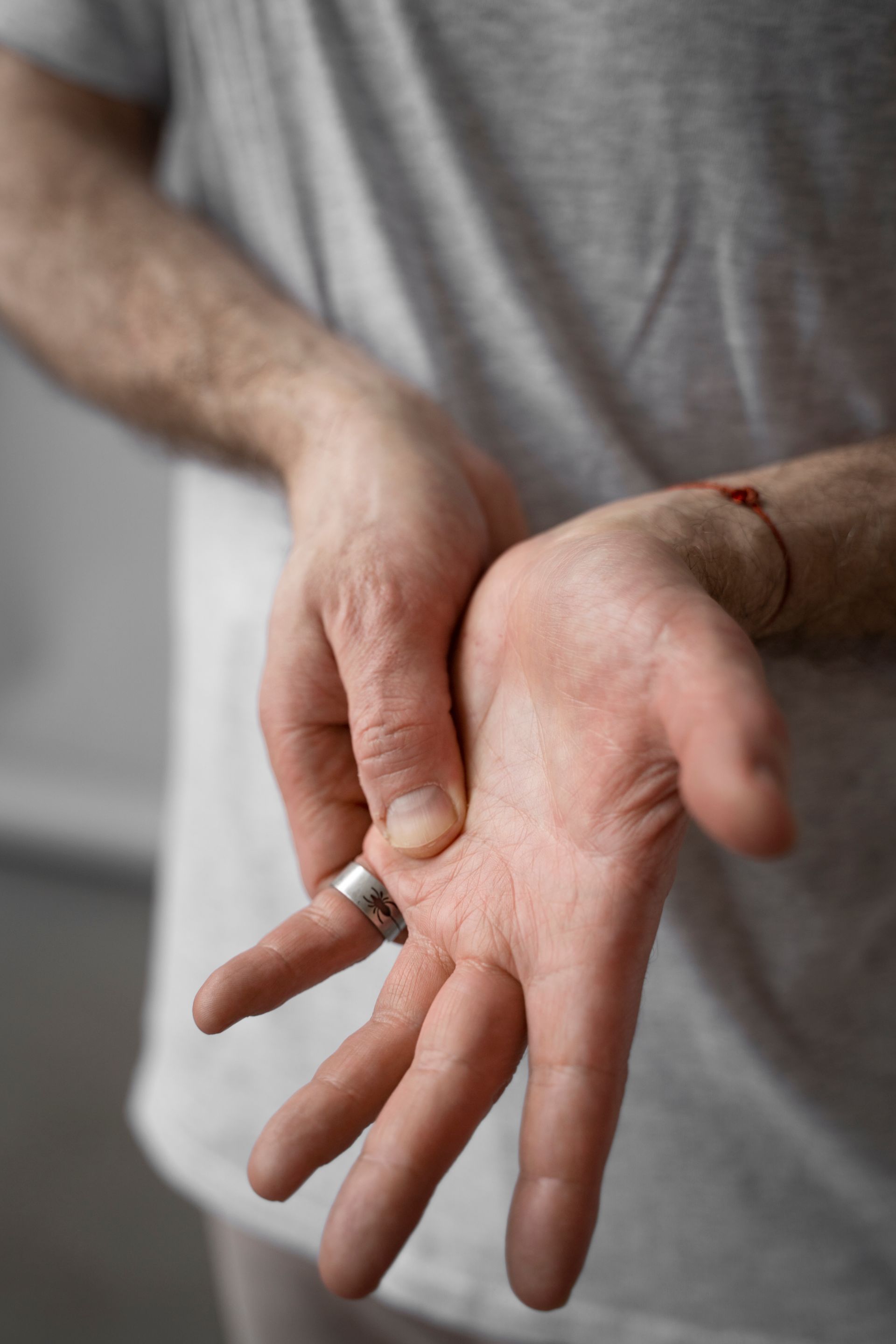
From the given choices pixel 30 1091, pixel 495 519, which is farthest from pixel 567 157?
pixel 30 1091

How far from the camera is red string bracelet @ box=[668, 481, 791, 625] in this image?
1.79ft

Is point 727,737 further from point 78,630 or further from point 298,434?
point 78,630

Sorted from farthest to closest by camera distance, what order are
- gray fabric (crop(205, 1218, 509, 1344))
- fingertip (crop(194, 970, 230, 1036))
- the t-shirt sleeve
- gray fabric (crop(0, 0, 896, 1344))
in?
gray fabric (crop(205, 1218, 509, 1344)) → the t-shirt sleeve → gray fabric (crop(0, 0, 896, 1344)) → fingertip (crop(194, 970, 230, 1036))

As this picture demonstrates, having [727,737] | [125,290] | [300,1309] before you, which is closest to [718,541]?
[727,737]

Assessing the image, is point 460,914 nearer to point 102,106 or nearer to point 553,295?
point 553,295

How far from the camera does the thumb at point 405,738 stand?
522 mm

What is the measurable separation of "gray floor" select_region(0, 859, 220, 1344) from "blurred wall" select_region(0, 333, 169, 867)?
0.21 m

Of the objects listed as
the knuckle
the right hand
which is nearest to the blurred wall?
the right hand

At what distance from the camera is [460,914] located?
49 centimetres

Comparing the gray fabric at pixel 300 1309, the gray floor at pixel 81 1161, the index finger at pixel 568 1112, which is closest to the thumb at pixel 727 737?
the index finger at pixel 568 1112

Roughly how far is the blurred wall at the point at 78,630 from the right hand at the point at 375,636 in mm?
1639

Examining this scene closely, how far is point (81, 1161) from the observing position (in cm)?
169

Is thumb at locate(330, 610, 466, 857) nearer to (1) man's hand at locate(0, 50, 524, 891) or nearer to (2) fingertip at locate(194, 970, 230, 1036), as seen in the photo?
(1) man's hand at locate(0, 50, 524, 891)

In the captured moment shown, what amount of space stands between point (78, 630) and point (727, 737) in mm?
2198
